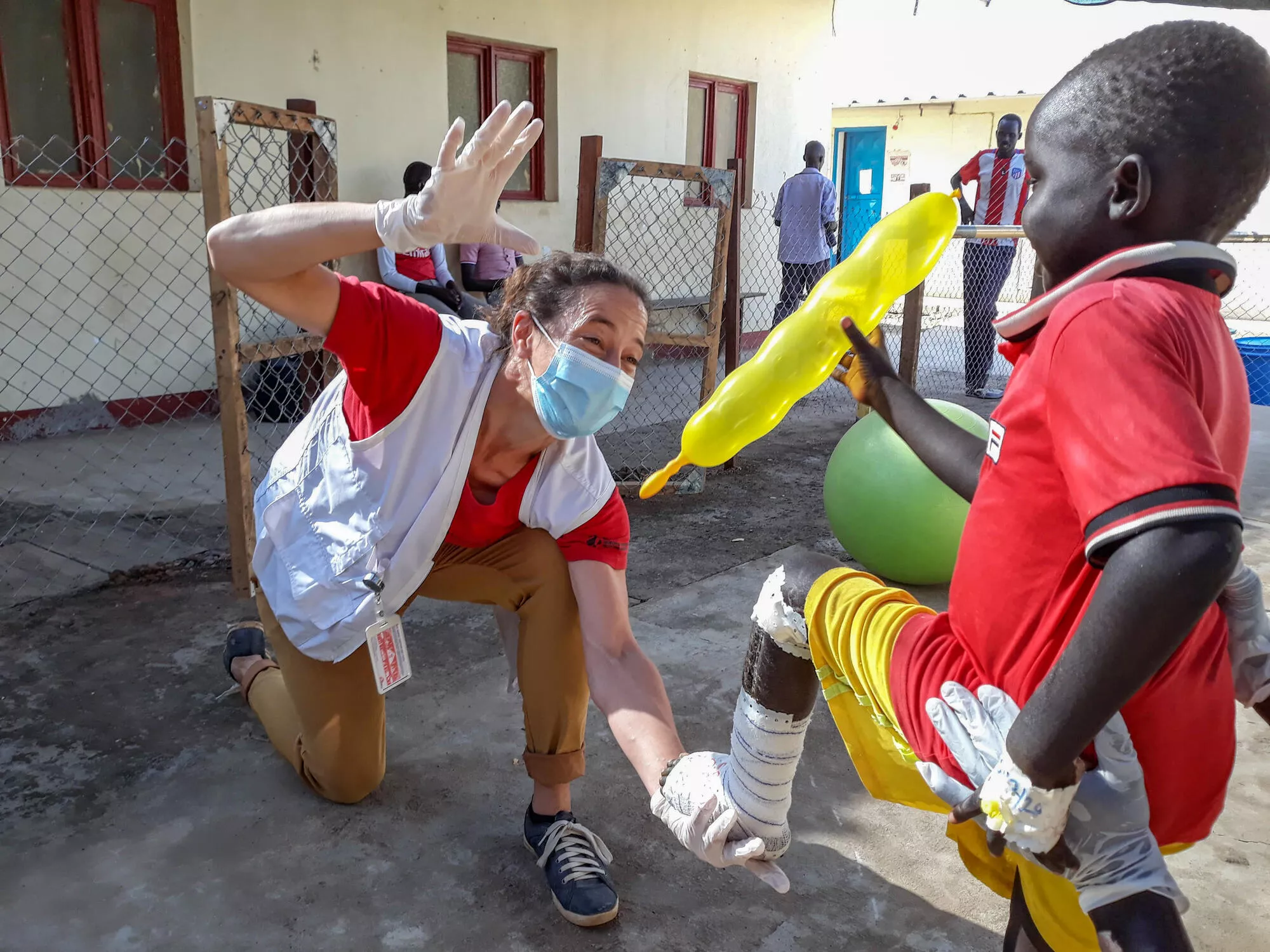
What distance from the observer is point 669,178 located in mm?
5340

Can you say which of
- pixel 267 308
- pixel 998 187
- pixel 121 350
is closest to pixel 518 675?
pixel 267 308

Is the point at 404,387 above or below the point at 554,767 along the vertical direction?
above

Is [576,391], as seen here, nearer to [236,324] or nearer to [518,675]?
[518,675]

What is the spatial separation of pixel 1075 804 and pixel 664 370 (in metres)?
8.09

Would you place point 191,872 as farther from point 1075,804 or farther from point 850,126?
point 850,126

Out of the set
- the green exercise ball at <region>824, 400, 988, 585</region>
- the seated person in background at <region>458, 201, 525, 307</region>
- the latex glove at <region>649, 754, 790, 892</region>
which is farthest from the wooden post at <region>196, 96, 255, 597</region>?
the seated person in background at <region>458, 201, 525, 307</region>

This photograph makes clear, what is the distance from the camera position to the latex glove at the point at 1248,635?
148 centimetres

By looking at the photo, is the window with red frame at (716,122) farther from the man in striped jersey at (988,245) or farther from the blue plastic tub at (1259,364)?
the blue plastic tub at (1259,364)

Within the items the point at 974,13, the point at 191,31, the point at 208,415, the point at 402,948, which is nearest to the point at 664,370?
the point at 208,415

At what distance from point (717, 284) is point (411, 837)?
3.76m

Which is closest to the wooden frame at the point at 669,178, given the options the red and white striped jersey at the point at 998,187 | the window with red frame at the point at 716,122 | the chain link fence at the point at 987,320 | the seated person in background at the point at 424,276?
the chain link fence at the point at 987,320

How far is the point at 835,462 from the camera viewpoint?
13.6 feet

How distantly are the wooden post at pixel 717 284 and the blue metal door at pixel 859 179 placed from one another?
1092cm

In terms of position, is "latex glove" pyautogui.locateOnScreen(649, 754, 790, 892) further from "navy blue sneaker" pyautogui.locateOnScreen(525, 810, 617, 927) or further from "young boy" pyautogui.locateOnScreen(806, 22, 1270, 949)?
"navy blue sneaker" pyautogui.locateOnScreen(525, 810, 617, 927)
